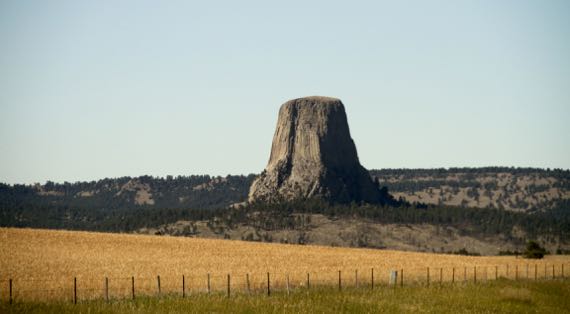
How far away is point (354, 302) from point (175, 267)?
30871 millimetres

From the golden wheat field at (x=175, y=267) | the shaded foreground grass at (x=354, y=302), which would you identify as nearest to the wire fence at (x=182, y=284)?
the golden wheat field at (x=175, y=267)

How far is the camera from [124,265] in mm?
64750

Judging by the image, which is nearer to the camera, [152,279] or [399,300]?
[399,300]

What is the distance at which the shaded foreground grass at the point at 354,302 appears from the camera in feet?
108

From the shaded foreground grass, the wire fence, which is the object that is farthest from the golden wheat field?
the shaded foreground grass

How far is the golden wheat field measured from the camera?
48.7 metres

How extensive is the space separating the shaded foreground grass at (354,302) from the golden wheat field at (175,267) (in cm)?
348

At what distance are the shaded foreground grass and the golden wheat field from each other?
11.4ft

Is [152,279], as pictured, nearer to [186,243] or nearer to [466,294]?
[466,294]

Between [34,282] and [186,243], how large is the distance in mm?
48017

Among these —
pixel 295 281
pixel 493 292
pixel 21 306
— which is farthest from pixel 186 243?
pixel 21 306

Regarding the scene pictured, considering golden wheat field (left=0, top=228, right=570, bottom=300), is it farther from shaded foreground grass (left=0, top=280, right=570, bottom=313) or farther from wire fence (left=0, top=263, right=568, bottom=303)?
shaded foreground grass (left=0, top=280, right=570, bottom=313)

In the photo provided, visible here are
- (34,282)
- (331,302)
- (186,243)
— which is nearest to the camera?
(331,302)

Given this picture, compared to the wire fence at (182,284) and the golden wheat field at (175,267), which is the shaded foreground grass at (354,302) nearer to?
the wire fence at (182,284)
